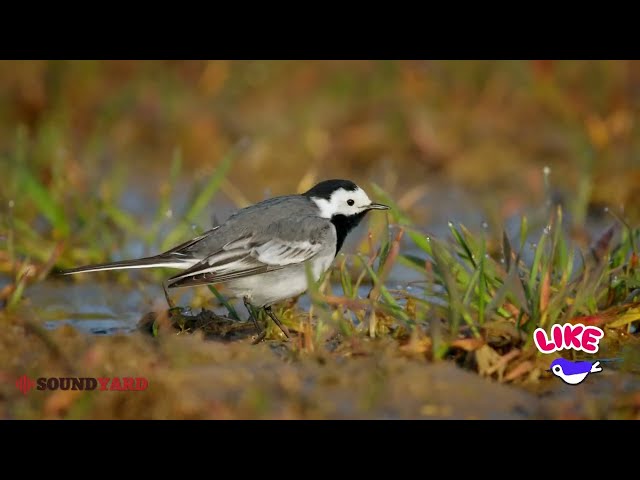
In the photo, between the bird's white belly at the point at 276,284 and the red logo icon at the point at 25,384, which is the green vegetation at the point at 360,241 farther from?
the bird's white belly at the point at 276,284

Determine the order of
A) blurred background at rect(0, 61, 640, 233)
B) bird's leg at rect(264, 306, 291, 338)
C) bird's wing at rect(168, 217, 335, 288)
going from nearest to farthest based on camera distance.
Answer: bird's leg at rect(264, 306, 291, 338)
bird's wing at rect(168, 217, 335, 288)
blurred background at rect(0, 61, 640, 233)

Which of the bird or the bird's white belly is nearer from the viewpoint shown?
the bird

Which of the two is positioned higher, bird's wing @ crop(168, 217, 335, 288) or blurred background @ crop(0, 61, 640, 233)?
blurred background @ crop(0, 61, 640, 233)

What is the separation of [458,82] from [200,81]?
3029 mm

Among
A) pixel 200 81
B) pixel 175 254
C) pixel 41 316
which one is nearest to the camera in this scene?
pixel 175 254

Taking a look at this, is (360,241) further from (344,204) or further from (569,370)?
(569,370)

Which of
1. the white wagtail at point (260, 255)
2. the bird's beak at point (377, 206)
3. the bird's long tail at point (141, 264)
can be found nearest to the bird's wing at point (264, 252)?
the white wagtail at point (260, 255)

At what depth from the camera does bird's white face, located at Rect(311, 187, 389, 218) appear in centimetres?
683

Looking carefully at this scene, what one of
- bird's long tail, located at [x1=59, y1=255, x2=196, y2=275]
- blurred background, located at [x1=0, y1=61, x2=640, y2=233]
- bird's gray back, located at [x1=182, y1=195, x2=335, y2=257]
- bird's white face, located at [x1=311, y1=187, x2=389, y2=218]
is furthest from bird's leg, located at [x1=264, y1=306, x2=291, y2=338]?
blurred background, located at [x1=0, y1=61, x2=640, y2=233]

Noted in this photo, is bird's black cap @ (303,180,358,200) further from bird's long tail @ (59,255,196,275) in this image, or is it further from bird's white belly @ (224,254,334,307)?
bird's long tail @ (59,255,196,275)

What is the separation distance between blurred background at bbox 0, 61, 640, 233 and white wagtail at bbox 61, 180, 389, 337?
3039 millimetres

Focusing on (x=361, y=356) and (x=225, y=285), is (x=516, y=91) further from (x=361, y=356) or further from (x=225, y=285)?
(x=361, y=356)

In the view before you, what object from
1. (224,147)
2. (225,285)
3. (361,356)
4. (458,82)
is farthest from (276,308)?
(458,82)

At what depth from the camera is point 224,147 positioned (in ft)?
36.3
